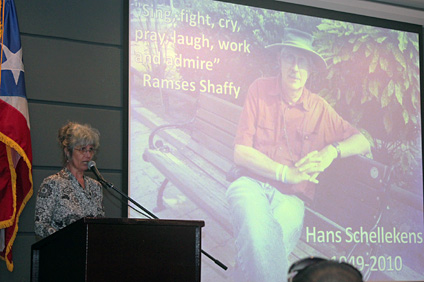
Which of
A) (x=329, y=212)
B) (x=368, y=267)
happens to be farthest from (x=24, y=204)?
(x=368, y=267)

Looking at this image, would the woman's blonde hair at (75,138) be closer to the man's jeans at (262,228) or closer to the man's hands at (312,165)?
the man's jeans at (262,228)

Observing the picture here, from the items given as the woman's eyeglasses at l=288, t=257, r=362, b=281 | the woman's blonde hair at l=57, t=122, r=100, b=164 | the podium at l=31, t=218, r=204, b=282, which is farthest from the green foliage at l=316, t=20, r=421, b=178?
the woman's eyeglasses at l=288, t=257, r=362, b=281

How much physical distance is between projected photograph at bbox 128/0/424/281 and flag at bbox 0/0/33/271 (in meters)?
0.73

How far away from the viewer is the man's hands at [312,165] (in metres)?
4.45

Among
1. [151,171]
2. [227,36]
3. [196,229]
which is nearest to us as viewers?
[196,229]

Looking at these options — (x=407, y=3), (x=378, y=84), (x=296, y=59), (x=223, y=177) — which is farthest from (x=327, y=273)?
(x=407, y=3)

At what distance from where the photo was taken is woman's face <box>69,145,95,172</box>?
9.91 ft

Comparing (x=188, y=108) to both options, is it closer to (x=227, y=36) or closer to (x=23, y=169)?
(x=227, y=36)

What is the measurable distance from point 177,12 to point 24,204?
5.61 ft

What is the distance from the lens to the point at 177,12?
14.1 ft

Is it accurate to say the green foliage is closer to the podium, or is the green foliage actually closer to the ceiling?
the ceiling

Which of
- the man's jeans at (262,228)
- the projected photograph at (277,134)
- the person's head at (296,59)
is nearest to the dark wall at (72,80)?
the projected photograph at (277,134)

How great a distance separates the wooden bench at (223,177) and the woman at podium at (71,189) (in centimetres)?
103

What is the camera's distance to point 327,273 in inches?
39.6
